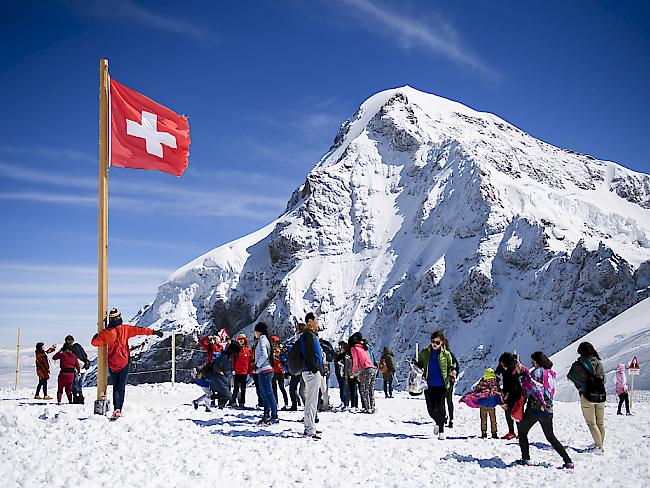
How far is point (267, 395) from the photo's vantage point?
10602mm

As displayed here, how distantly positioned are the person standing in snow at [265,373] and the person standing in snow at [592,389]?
209 inches

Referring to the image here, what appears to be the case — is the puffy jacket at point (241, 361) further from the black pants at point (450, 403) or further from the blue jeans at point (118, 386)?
the black pants at point (450, 403)

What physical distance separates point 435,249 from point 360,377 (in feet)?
136

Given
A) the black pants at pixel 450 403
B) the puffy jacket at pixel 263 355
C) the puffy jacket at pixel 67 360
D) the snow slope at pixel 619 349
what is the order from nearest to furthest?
the puffy jacket at pixel 263 355
the black pants at pixel 450 403
the puffy jacket at pixel 67 360
the snow slope at pixel 619 349

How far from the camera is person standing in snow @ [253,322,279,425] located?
10617 mm

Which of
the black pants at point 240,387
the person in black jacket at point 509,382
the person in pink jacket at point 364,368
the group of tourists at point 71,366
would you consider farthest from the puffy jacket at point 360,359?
the group of tourists at point 71,366

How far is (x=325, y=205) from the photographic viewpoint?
65562 millimetres

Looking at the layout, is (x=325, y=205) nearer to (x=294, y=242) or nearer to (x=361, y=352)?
(x=294, y=242)

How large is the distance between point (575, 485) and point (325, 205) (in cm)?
5894

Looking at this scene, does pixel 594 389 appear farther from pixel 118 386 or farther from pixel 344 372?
pixel 118 386

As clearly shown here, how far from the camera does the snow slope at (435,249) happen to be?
41.8m

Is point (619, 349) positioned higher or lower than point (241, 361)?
lower

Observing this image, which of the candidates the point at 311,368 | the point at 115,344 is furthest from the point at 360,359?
the point at 115,344

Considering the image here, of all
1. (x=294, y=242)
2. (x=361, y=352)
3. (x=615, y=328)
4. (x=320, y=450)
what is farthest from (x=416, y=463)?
(x=294, y=242)
